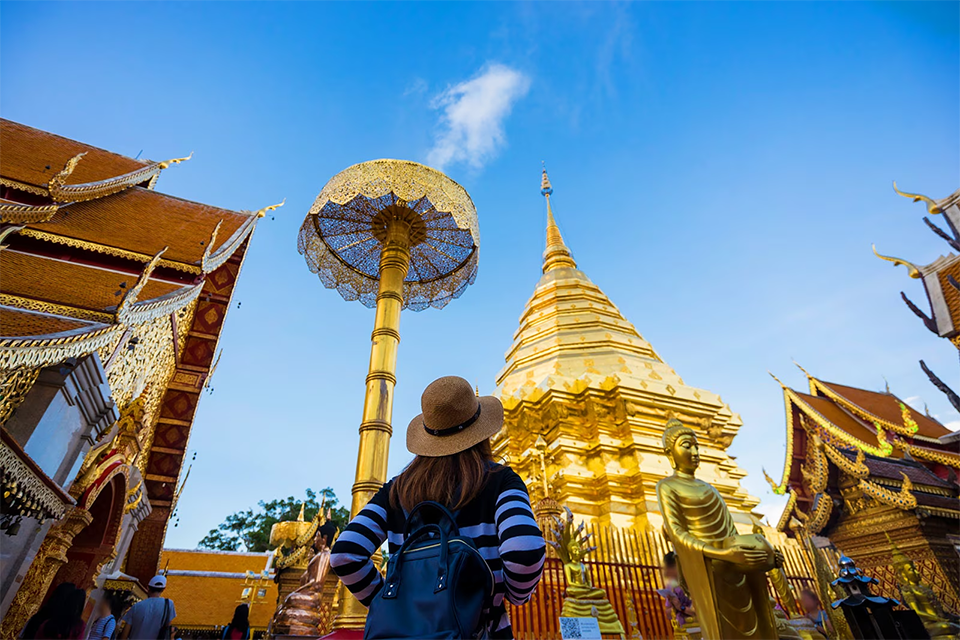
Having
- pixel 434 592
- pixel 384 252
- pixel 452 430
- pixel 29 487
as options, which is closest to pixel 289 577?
pixel 29 487

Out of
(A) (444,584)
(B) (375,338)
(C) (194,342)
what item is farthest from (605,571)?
(C) (194,342)

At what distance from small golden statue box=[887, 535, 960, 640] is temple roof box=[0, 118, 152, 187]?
1085cm

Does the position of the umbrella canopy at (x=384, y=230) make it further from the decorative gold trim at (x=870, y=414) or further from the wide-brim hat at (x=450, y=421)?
the decorative gold trim at (x=870, y=414)

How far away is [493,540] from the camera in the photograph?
1344 mm

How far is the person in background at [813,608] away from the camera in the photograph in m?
4.92

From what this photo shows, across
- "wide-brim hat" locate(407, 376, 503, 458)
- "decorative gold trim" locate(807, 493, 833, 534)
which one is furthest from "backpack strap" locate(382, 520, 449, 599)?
"decorative gold trim" locate(807, 493, 833, 534)

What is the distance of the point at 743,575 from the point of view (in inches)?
124

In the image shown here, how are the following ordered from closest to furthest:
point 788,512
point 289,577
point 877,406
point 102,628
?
point 102,628 → point 289,577 → point 788,512 → point 877,406

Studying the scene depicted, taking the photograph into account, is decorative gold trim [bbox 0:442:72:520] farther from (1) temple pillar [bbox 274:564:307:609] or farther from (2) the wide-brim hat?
(1) temple pillar [bbox 274:564:307:609]

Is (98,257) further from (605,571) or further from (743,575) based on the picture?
(743,575)

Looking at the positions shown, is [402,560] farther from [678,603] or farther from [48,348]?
[678,603]

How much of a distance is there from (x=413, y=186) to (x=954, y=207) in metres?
11.0

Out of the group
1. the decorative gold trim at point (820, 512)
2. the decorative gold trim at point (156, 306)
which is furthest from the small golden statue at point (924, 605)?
the decorative gold trim at point (156, 306)

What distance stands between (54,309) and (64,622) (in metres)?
2.10
